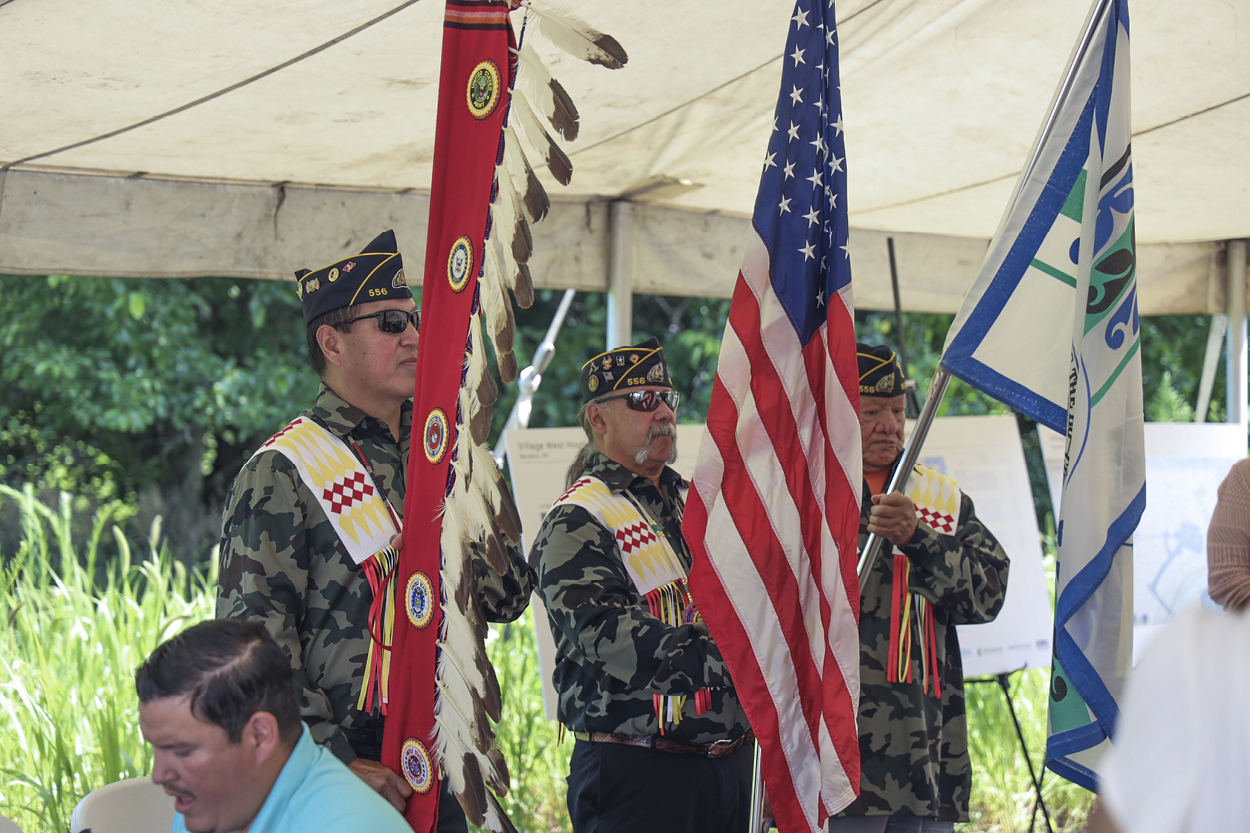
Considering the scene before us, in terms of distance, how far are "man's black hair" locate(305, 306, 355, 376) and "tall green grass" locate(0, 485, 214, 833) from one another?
2120 millimetres

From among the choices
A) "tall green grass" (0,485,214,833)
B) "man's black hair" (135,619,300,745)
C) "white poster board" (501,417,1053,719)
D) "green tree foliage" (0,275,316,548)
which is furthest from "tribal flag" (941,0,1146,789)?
"green tree foliage" (0,275,316,548)

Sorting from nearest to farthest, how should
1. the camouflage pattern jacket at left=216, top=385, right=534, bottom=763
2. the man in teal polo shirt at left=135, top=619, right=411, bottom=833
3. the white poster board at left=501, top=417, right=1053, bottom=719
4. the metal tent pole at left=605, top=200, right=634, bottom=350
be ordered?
the man in teal polo shirt at left=135, top=619, right=411, bottom=833 → the camouflage pattern jacket at left=216, top=385, right=534, bottom=763 → the metal tent pole at left=605, top=200, right=634, bottom=350 → the white poster board at left=501, top=417, right=1053, bottom=719

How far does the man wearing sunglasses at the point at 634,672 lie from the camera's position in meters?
2.51

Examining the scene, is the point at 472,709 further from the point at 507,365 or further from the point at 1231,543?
the point at 1231,543

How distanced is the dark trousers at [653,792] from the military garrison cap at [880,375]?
111cm

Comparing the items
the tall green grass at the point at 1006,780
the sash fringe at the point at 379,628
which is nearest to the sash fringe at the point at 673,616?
the sash fringe at the point at 379,628

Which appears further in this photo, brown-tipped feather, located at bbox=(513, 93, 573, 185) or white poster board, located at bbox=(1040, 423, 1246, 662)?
white poster board, located at bbox=(1040, 423, 1246, 662)

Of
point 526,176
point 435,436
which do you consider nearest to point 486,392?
point 435,436

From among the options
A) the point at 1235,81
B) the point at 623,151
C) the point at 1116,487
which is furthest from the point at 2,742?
the point at 1235,81

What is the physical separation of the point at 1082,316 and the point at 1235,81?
5.52 ft

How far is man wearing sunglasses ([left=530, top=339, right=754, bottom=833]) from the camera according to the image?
2512mm

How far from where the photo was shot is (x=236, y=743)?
157cm

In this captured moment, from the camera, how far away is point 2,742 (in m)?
3.98

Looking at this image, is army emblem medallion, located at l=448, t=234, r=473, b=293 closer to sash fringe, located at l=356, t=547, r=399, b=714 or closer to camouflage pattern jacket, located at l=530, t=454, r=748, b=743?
sash fringe, located at l=356, t=547, r=399, b=714
